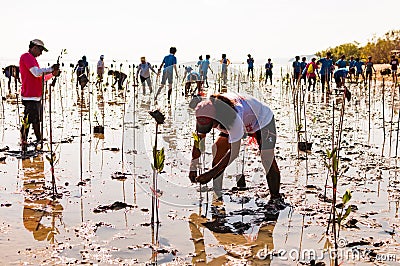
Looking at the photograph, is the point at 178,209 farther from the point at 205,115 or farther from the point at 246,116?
the point at 246,116

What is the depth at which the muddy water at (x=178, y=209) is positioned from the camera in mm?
3889

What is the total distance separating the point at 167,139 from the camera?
9008mm

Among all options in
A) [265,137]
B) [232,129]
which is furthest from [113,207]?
[265,137]

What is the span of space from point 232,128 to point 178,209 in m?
1.13

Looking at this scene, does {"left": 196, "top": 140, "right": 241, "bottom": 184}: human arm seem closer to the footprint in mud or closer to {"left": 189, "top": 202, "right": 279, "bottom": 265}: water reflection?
{"left": 189, "top": 202, "right": 279, "bottom": 265}: water reflection

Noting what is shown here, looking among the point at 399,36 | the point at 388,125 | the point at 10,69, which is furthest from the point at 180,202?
the point at 399,36

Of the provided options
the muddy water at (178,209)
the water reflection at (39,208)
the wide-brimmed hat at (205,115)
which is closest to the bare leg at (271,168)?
the muddy water at (178,209)

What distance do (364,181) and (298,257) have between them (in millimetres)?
2589

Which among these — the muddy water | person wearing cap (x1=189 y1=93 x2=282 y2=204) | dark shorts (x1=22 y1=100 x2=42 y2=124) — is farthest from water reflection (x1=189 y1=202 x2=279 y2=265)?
dark shorts (x1=22 y1=100 x2=42 y2=124)
